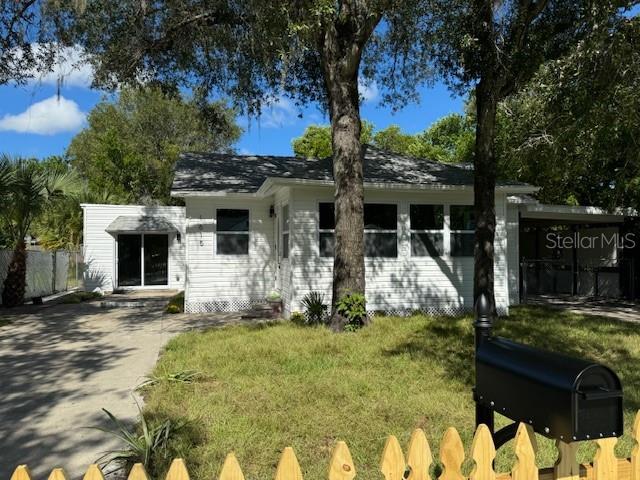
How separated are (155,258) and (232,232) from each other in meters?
6.88

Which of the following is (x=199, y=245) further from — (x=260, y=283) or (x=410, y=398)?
(x=410, y=398)

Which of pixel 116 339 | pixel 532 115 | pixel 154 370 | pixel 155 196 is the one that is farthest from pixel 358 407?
pixel 155 196

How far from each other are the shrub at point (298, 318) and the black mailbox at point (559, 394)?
→ 8364mm

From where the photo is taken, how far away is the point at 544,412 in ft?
6.65

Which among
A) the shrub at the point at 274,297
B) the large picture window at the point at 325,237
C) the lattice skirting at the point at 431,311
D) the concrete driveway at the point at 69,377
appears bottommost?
the concrete driveway at the point at 69,377

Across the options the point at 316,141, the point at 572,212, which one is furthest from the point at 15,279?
the point at 316,141

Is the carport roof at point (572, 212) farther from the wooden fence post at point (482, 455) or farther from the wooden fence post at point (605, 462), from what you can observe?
the wooden fence post at point (482, 455)

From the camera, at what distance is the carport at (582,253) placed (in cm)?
1519

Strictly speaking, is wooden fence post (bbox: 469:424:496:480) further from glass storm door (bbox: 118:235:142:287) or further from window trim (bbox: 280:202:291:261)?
glass storm door (bbox: 118:235:142:287)

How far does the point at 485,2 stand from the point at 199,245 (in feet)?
27.6

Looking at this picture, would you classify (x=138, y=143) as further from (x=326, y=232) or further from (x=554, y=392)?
(x=554, y=392)

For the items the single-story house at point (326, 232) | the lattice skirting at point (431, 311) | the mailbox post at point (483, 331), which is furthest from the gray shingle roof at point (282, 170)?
the mailbox post at point (483, 331)

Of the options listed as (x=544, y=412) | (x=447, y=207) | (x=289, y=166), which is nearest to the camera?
(x=544, y=412)

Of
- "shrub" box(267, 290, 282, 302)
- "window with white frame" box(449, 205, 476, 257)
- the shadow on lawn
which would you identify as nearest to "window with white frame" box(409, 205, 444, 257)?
"window with white frame" box(449, 205, 476, 257)
